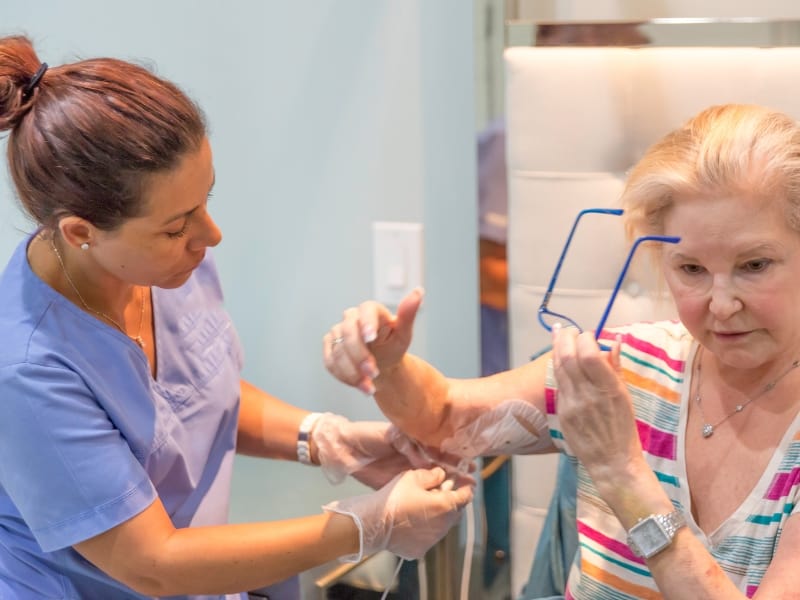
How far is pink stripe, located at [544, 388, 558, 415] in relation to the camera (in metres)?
1.52

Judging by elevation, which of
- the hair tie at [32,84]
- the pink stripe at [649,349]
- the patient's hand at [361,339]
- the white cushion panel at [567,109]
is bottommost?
the pink stripe at [649,349]

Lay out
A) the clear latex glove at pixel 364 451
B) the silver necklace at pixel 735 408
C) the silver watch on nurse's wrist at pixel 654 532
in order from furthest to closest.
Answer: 1. the clear latex glove at pixel 364 451
2. the silver necklace at pixel 735 408
3. the silver watch on nurse's wrist at pixel 654 532

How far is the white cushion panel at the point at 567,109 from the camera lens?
5.57ft

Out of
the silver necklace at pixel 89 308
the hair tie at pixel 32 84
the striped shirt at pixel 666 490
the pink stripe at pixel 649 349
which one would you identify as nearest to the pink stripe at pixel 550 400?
the striped shirt at pixel 666 490

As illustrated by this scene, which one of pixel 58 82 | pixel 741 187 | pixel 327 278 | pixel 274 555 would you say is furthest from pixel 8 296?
pixel 741 187

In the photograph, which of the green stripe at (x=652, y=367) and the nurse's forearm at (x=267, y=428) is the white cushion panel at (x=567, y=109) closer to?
the green stripe at (x=652, y=367)

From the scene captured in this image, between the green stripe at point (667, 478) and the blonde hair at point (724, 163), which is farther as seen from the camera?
the green stripe at point (667, 478)

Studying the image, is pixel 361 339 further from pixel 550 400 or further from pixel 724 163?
pixel 724 163

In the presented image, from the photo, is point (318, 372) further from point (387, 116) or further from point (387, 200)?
point (387, 116)

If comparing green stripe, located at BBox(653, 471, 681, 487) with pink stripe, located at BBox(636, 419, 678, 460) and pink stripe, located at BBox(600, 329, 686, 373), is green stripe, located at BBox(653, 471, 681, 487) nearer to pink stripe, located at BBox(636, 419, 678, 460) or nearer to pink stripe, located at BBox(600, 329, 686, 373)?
pink stripe, located at BBox(636, 419, 678, 460)

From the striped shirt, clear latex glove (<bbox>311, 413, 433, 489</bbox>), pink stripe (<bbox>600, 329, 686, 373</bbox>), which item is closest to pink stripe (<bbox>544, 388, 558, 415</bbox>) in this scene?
the striped shirt

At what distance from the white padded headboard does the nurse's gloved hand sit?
1.17 feet

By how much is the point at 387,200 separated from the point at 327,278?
0.21m

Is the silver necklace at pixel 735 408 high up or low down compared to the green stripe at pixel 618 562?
up
